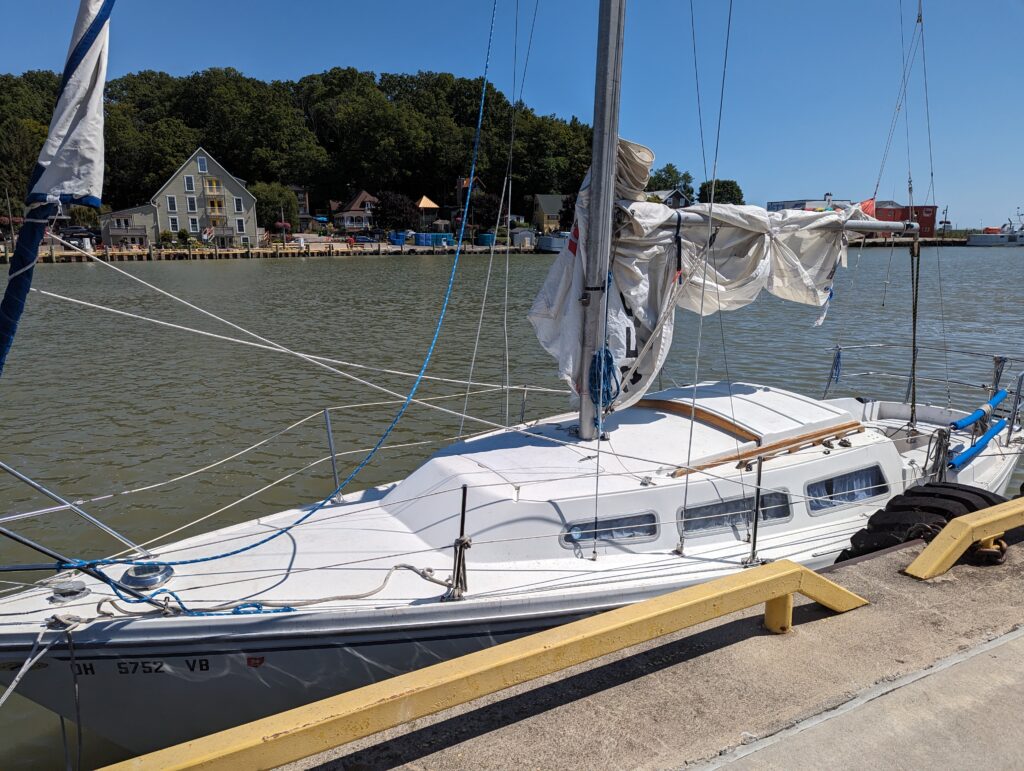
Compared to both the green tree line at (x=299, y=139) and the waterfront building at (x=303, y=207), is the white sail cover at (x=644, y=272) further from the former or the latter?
the waterfront building at (x=303, y=207)

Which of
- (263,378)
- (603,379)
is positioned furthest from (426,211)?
(603,379)

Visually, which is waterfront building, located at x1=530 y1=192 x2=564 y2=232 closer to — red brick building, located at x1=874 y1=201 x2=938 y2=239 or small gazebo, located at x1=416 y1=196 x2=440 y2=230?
small gazebo, located at x1=416 y1=196 x2=440 y2=230

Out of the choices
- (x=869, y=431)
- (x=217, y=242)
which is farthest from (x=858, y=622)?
(x=217, y=242)

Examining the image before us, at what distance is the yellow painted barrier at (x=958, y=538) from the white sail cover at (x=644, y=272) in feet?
9.92

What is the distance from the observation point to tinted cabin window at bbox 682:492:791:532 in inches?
296

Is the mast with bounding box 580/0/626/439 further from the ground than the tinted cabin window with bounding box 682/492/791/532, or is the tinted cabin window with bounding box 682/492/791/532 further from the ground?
the mast with bounding box 580/0/626/439

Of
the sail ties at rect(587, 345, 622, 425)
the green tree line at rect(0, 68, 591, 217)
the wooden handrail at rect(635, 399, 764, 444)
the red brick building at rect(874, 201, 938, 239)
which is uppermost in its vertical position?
the green tree line at rect(0, 68, 591, 217)

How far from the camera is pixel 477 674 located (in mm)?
3883

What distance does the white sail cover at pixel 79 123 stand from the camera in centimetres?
404

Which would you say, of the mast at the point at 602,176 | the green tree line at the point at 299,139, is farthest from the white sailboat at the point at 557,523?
the green tree line at the point at 299,139

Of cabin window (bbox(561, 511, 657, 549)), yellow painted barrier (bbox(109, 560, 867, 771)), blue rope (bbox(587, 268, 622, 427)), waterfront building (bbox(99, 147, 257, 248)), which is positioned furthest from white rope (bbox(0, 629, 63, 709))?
waterfront building (bbox(99, 147, 257, 248))

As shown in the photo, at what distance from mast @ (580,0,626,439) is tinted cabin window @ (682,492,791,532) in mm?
1590

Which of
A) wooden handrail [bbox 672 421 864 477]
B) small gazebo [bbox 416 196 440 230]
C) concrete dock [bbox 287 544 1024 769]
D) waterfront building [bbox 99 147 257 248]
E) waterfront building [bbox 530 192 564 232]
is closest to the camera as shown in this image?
concrete dock [bbox 287 544 1024 769]

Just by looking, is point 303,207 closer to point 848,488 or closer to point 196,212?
point 196,212
